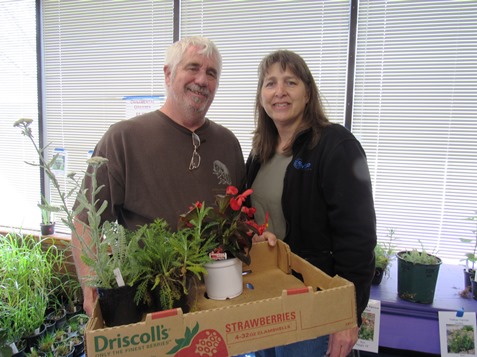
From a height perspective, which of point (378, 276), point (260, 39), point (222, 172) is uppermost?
point (260, 39)

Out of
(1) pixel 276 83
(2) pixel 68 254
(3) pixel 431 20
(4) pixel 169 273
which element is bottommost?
(2) pixel 68 254

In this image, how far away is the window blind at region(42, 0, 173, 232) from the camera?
306cm

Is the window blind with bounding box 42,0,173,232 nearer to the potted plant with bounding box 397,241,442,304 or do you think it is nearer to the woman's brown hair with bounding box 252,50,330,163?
the woman's brown hair with bounding box 252,50,330,163

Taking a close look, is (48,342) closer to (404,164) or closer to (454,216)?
(404,164)

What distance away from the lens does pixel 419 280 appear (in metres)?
2.08

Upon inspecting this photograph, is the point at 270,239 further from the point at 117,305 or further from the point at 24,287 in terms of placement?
A: the point at 24,287

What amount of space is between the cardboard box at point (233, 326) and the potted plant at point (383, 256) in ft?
4.79

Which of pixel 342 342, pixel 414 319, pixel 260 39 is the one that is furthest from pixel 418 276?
pixel 260 39

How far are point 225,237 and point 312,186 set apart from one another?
0.57 metres

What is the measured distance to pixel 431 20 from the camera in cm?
248

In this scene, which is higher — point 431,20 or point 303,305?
point 431,20

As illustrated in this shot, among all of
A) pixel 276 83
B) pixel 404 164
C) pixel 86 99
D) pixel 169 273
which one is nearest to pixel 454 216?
pixel 404 164

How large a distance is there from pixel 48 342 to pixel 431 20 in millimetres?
3660

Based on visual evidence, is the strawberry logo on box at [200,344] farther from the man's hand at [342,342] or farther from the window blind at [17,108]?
the window blind at [17,108]
